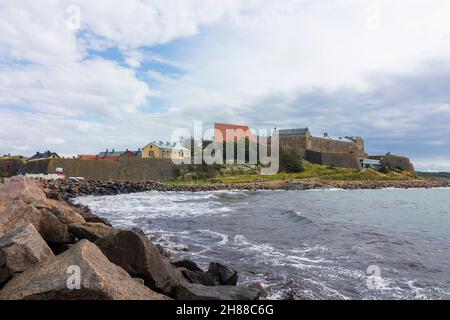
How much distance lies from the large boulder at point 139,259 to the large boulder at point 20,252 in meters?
0.88

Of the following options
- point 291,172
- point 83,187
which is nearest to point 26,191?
point 83,187

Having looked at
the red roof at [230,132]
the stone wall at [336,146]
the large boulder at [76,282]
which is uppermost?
the red roof at [230,132]

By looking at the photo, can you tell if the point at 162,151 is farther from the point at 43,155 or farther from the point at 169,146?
the point at 43,155

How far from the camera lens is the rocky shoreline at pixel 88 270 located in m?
4.88

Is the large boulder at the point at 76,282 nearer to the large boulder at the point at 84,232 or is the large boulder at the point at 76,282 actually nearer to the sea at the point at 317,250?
the large boulder at the point at 84,232

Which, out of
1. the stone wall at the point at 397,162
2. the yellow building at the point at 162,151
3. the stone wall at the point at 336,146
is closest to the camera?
the yellow building at the point at 162,151

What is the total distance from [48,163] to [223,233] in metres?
46.0

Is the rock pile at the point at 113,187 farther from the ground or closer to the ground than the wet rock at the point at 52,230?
closer to the ground

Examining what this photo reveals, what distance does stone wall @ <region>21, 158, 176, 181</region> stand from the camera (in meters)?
57.7

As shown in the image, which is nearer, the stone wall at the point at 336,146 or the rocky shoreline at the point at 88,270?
the rocky shoreline at the point at 88,270

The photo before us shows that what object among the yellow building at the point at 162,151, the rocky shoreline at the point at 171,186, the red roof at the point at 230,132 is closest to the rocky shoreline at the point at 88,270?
the rocky shoreline at the point at 171,186

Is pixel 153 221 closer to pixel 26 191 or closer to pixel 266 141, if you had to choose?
pixel 26 191

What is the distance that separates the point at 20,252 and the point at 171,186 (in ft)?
162

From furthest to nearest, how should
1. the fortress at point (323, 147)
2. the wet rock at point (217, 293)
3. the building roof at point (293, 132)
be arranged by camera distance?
the building roof at point (293, 132) → the fortress at point (323, 147) → the wet rock at point (217, 293)
